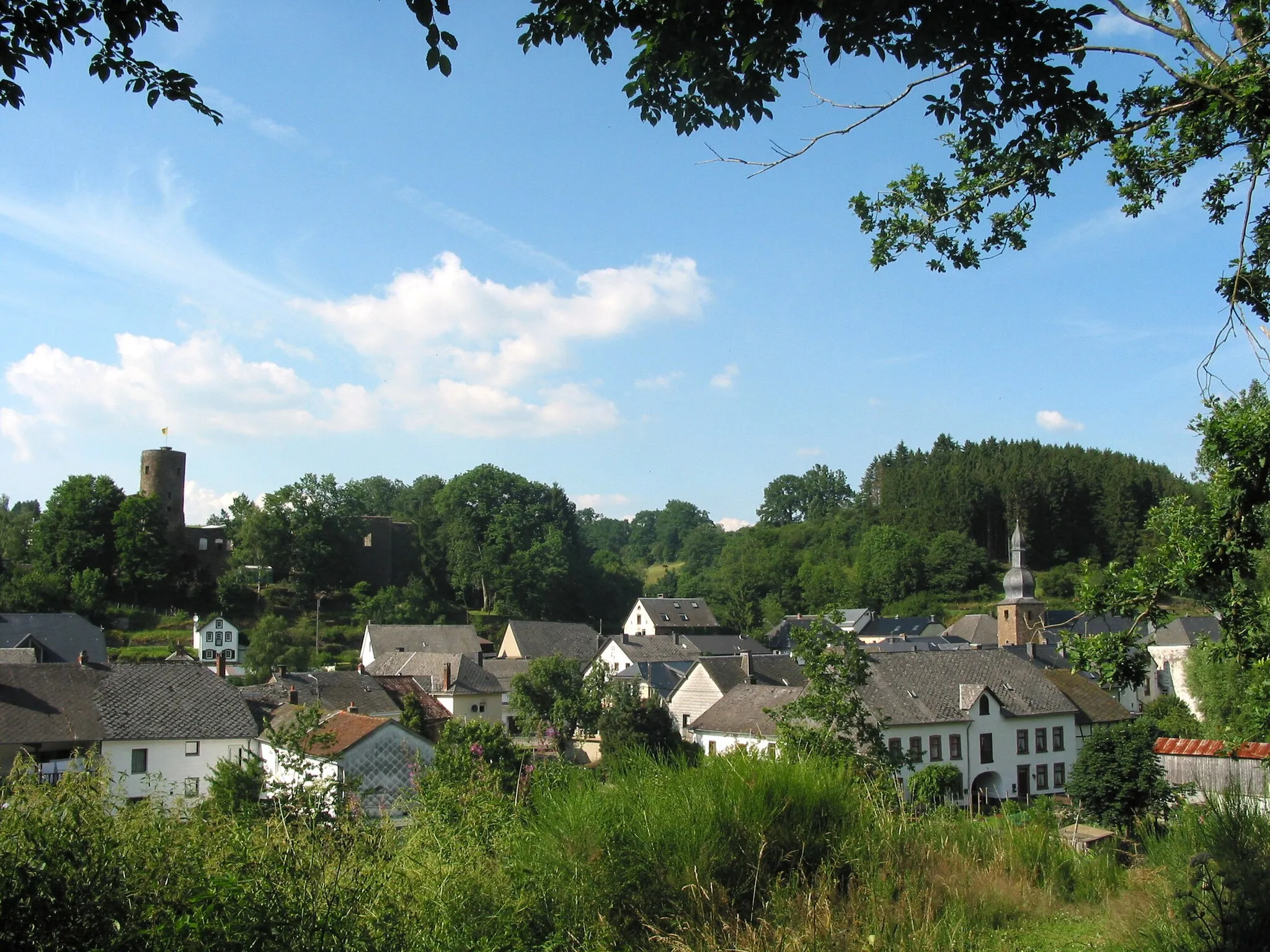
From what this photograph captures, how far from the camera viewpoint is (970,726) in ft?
116

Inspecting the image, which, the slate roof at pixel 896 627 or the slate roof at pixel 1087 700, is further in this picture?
the slate roof at pixel 896 627

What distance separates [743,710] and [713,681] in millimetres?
8666

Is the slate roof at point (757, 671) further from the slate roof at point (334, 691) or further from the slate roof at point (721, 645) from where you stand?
the slate roof at point (721, 645)

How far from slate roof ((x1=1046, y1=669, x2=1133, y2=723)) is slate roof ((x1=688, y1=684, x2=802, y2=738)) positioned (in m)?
11.1

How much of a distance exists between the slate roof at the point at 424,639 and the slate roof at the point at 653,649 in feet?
33.4

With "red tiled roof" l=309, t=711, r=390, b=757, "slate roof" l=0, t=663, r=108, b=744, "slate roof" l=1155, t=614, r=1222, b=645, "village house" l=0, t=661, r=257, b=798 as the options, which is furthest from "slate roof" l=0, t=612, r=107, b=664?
"slate roof" l=1155, t=614, r=1222, b=645

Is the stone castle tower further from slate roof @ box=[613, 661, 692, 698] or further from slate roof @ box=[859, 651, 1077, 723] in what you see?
slate roof @ box=[859, 651, 1077, 723]

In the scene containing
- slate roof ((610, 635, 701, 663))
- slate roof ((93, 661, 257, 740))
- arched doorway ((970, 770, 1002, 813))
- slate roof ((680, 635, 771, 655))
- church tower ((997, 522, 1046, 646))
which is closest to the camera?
slate roof ((93, 661, 257, 740))

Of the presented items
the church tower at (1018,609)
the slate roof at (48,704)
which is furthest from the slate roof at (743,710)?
the church tower at (1018,609)

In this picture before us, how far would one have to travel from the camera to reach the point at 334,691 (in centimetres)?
3934

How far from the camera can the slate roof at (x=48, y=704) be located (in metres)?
27.1

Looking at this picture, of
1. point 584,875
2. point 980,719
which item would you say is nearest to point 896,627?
point 980,719

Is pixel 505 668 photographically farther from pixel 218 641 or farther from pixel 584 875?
pixel 584 875

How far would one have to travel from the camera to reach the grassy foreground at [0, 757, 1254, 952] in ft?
12.5
